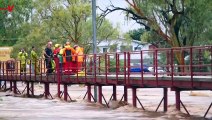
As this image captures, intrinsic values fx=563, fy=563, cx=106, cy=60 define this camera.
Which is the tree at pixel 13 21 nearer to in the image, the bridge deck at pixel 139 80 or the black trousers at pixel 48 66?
the bridge deck at pixel 139 80

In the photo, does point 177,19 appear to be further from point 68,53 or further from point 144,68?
point 144,68

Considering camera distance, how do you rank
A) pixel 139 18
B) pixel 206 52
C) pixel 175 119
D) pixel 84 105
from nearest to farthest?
pixel 206 52 → pixel 175 119 → pixel 84 105 → pixel 139 18

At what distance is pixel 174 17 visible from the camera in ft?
116

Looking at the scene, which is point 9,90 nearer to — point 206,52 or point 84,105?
point 84,105

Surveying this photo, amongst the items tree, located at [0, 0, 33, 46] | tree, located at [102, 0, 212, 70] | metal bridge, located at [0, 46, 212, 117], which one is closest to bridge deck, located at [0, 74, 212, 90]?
metal bridge, located at [0, 46, 212, 117]

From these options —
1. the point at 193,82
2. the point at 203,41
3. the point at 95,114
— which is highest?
the point at 203,41

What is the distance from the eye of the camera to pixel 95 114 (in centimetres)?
2342

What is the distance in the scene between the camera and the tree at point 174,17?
34.0m

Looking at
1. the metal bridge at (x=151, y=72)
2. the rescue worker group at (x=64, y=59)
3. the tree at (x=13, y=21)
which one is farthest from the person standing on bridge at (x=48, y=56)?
the tree at (x=13, y=21)

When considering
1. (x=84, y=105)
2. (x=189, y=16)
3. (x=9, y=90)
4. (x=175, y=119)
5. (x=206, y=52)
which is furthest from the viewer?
(x=9, y=90)

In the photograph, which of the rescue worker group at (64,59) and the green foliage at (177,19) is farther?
the green foliage at (177,19)

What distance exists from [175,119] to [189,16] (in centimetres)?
1504

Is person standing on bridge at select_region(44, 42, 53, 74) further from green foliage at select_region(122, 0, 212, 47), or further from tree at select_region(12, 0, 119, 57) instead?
tree at select_region(12, 0, 119, 57)

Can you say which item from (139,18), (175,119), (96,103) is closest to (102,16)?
(139,18)
